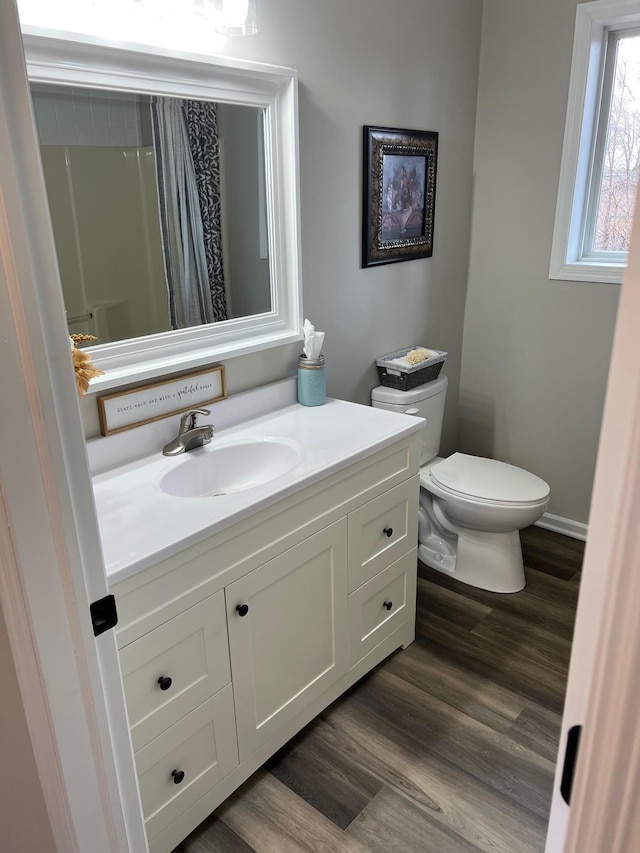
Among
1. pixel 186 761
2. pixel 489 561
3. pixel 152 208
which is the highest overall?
pixel 152 208

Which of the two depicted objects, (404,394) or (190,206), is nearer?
(190,206)

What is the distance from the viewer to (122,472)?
170cm

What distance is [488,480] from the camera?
253 centimetres

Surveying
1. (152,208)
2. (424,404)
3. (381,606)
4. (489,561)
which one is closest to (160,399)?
(152,208)

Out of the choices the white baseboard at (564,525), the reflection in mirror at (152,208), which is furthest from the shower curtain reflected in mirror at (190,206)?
the white baseboard at (564,525)

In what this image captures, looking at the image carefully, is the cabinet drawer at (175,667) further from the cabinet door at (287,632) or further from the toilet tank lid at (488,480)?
the toilet tank lid at (488,480)

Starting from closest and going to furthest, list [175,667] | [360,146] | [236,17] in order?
1. [175,667]
2. [236,17]
3. [360,146]

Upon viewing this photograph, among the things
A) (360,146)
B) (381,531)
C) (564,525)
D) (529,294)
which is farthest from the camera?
(564,525)

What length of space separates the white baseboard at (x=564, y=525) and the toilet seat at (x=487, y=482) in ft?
1.84

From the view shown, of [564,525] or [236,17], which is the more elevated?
[236,17]

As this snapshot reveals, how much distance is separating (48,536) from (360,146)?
1889 mm

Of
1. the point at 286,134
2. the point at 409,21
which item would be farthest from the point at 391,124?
the point at 286,134

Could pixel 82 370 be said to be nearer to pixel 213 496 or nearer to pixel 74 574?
pixel 213 496

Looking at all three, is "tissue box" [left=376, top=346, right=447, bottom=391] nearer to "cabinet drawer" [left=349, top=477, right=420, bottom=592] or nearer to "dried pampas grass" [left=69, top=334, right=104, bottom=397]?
"cabinet drawer" [left=349, top=477, right=420, bottom=592]
